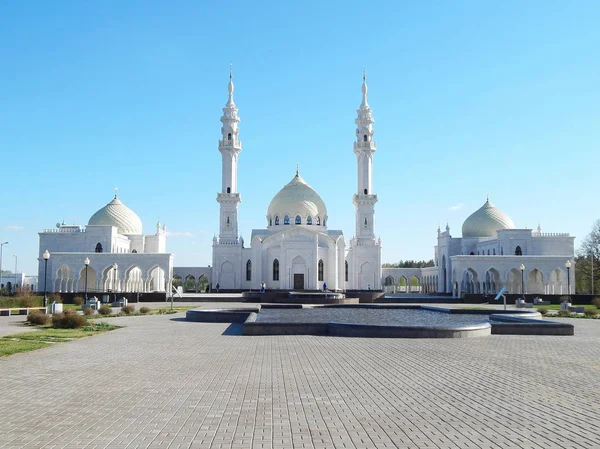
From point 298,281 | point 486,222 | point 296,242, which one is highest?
point 486,222

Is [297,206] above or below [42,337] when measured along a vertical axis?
above

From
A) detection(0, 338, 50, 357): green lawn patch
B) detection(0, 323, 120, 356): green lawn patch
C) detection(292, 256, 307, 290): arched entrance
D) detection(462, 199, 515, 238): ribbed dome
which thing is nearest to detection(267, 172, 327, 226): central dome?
detection(292, 256, 307, 290): arched entrance

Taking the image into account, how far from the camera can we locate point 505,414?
8328 mm

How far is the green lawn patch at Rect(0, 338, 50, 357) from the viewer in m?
14.5

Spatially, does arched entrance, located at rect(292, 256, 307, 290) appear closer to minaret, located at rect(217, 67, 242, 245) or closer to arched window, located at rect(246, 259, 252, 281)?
arched window, located at rect(246, 259, 252, 281)

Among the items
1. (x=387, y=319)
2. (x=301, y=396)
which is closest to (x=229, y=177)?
(x=387, y=319)

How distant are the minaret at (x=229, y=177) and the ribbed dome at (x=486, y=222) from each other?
2435cm

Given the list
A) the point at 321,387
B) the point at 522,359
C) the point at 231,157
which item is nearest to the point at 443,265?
the point at 231,157

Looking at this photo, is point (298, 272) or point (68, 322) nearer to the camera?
point (68, 322)

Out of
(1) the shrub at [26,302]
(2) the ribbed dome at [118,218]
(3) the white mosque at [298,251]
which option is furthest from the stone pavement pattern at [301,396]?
(2) the ribbed dome at [118,218]

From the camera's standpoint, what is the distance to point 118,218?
6519 cm

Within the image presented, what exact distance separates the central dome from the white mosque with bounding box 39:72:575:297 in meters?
0.11

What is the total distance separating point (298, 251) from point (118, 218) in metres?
19.3

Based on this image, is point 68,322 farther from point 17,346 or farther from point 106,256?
point 106,256
